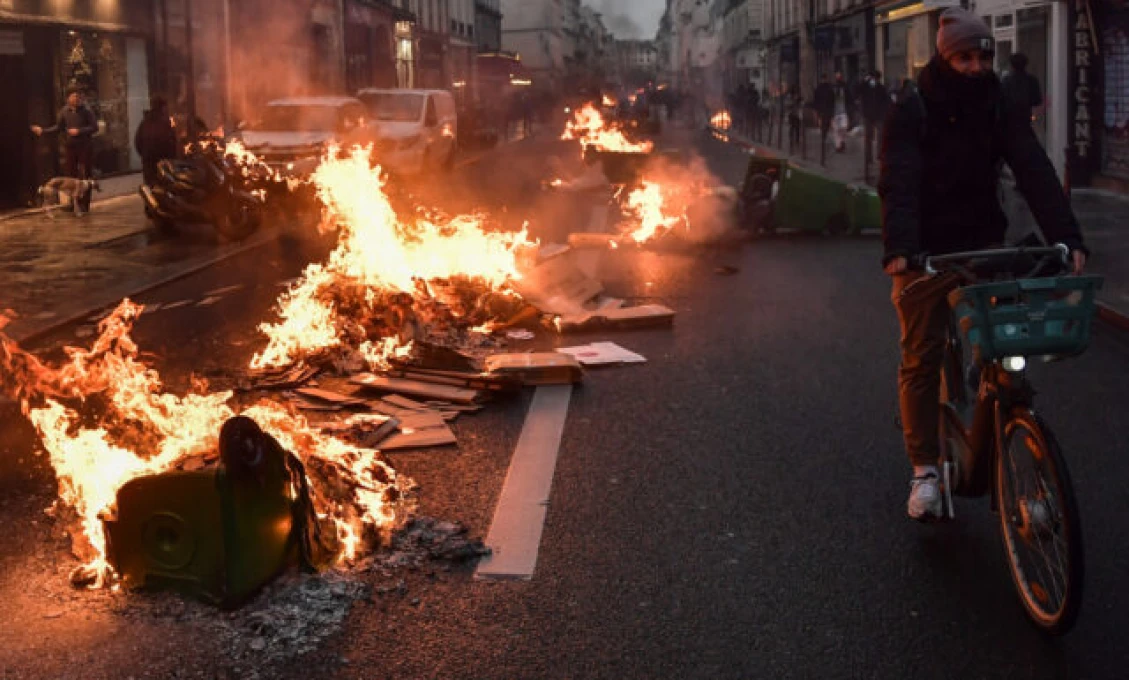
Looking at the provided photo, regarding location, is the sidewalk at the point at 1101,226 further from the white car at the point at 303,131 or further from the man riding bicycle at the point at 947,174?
the white car at the point at 303,131

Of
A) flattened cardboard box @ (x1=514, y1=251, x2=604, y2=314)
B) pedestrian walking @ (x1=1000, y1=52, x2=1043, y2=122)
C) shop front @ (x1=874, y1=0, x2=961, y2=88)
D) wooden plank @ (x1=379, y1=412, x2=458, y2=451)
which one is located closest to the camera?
wooden plank @ (x1=379, y1=412, x2=458, y2=451)

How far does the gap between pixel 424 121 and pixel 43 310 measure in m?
17.8

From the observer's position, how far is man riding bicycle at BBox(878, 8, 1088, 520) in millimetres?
4590

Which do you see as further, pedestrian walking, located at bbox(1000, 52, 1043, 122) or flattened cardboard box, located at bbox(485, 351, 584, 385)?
pedestrian walking, located at bbox(1000, 52, 1043, 122)

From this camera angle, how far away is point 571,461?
6098 millimetres

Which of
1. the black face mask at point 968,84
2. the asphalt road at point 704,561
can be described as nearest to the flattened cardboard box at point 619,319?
the asphalt road at point 704,561

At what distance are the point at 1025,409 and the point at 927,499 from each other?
3.01 feet

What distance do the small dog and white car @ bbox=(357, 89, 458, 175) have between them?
21.6 feet

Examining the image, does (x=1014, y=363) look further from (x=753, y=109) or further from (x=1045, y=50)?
(x=753, y=109)

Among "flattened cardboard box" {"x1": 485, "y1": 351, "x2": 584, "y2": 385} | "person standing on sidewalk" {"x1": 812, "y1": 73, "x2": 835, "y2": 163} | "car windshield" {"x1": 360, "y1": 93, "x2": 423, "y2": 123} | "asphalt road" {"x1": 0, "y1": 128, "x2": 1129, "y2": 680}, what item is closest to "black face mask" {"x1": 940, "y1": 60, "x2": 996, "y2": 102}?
"asphalt road" {"x1": 0, "y1": 128, "x2": 1129, "y2": 680}

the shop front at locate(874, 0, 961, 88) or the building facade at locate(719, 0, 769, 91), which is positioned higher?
the building facade at locate(719, 0, 769, 91)

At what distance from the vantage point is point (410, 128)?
27.6 metres

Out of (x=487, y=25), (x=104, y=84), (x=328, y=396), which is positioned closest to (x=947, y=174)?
(x=328, y=396)

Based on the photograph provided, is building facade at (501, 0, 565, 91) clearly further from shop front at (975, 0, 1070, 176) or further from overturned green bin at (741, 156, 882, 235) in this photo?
overturned green bin at (741, 156, 882, 235)
